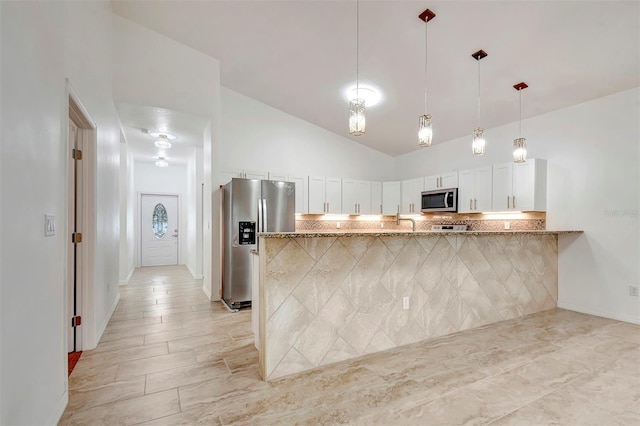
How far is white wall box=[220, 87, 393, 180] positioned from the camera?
5004 millimetres

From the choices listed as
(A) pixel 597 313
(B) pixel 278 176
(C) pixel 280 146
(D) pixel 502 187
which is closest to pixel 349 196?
(B) pixel 278 176

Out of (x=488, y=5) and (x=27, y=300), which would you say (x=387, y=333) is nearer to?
(x=27, y=300)

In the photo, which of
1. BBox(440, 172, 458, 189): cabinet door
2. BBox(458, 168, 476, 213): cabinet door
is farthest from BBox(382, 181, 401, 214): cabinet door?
BBox(458, 168, 476, 213): cabinet door

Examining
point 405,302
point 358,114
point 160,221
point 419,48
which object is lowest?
point 405,302

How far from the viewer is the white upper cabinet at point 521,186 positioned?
4184mm

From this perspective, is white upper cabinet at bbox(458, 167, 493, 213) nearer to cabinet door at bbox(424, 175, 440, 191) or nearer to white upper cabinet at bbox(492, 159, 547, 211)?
white upper cabinet at bbox(492, 159, 547, 211)

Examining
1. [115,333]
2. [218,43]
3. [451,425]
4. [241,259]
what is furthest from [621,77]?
[115,333]

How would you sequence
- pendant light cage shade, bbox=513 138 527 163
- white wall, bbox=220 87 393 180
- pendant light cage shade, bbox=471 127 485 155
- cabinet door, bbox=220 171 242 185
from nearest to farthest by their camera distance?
pendant light cage shade, bbox=471 127 485 155, pendant light cage shade, bbox=513 138 527 163, cabinet door, bbox=220 171 242 185, white wall, bbox=220 87 393 180

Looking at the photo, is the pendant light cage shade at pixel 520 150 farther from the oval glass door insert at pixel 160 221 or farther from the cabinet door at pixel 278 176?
the oval glass door insert at pixel 160 221

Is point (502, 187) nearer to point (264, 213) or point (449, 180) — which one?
point (449, 180)

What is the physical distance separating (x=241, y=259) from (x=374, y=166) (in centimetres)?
364

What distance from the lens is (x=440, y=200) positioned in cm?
532

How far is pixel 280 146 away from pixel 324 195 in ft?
3.90

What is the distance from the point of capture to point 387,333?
2768 millimetres
